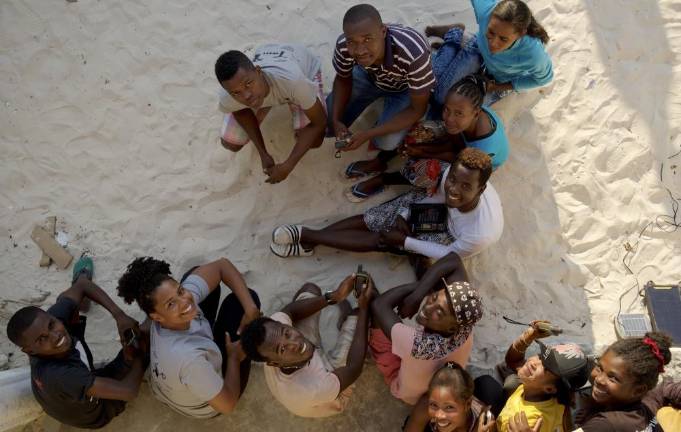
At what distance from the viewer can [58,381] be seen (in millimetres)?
2951

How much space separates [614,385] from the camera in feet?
9.16

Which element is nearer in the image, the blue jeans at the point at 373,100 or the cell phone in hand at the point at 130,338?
the cell phone in hand at the point at 130,338

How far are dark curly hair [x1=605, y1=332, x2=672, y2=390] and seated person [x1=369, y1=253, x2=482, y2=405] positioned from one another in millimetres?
692

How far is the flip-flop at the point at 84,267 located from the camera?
13.2 feet

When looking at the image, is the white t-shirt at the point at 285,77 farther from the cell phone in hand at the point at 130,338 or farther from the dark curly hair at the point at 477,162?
the cell phone in hand at the point at 130,338

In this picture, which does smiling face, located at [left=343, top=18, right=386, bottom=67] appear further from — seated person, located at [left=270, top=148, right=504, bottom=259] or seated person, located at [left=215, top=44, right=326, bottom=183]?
seated person, located at [left=270, top=148, right=504, bottom=259]

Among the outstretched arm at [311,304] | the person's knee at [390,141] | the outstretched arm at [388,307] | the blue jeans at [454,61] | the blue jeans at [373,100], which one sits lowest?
the outstretched arm at [311,304]

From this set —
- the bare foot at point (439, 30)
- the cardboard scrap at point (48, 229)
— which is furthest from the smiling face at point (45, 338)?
the bare foot at point (439, 30)

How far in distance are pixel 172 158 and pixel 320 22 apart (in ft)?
5.23

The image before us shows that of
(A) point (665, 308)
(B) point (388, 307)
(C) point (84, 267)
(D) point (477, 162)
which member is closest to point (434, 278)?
(B) point (388, 307)

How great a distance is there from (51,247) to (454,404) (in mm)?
3002

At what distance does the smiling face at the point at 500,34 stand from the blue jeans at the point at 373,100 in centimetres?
64

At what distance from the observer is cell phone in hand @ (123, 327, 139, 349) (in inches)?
131

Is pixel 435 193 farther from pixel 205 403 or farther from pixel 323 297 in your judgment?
pixel 205 403
